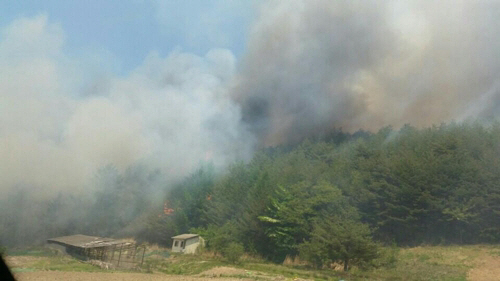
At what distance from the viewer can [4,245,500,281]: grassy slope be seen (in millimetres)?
29672

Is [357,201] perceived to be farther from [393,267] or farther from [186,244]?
[186,244]

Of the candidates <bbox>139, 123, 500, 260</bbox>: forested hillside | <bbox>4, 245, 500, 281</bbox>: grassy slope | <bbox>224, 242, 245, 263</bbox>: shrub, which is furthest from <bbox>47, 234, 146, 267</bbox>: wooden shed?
<bbox>139, 123, 500, 260</bbox>: forested hillside

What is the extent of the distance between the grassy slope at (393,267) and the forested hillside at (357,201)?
3145 mm

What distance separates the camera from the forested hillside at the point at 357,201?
43.4 m

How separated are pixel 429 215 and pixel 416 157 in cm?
803

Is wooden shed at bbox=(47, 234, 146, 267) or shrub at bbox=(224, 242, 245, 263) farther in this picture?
shrub at bbox=(224, 242, 245, 263)

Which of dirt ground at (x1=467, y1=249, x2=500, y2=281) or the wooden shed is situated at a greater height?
dirt ground at (x1=467, y1=249, x2=500, y2=281)

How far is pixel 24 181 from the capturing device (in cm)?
3928

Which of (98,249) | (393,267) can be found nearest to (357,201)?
(393,267)

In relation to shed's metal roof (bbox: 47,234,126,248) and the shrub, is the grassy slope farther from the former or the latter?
the shrub

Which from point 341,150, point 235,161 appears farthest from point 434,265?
point 341,150

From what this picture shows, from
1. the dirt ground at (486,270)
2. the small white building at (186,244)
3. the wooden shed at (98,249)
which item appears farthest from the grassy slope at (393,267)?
the small white building at (186,244)

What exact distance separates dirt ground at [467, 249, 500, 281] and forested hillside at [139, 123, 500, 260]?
24.0ft

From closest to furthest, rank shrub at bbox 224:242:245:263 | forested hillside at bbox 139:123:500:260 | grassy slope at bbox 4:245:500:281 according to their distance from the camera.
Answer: grassy slope at bbox 4:245:500:281 → shrub at bbox 224:242:245:263 → forested hillside at bbox 139:123:500:260
